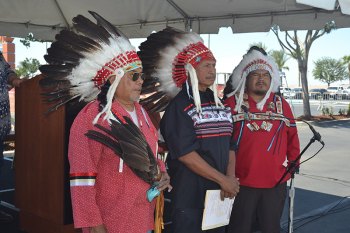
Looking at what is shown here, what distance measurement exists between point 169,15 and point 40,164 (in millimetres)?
3006

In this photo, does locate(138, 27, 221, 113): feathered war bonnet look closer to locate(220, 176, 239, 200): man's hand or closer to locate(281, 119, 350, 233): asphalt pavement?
locate(220, 176, 239, 200): man's hand

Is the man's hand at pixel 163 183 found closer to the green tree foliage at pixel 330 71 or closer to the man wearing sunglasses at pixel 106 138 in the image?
the man wearing sunglasses at pixel 106 138

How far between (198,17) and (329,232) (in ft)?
10.1

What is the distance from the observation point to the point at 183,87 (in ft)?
8.71

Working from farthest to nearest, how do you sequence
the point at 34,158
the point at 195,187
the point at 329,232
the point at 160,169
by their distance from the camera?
the point at 329,232 → the point at 34,158 → the point at 195,187 → the point at 160,169

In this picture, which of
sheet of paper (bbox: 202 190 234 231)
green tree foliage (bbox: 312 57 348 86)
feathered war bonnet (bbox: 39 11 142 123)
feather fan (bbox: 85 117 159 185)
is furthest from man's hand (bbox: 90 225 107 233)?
green tree foliage (bbox: 312 57 348 86)

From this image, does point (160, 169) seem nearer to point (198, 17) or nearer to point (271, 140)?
point (271, 140)

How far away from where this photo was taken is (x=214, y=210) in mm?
2537

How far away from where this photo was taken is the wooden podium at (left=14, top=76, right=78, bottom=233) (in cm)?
336

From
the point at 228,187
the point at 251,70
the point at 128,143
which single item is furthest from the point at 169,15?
the point at 128,143

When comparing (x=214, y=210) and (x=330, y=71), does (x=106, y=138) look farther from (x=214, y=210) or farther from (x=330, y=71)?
(x=330, y=71)

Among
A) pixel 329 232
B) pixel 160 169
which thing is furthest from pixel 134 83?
pixel 329 232

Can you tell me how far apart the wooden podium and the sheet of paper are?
133 centimetres

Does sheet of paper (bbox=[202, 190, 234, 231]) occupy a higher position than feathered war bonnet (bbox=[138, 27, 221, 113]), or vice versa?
feathered war bonnet (bbox=[138, 27, 221, 113])
